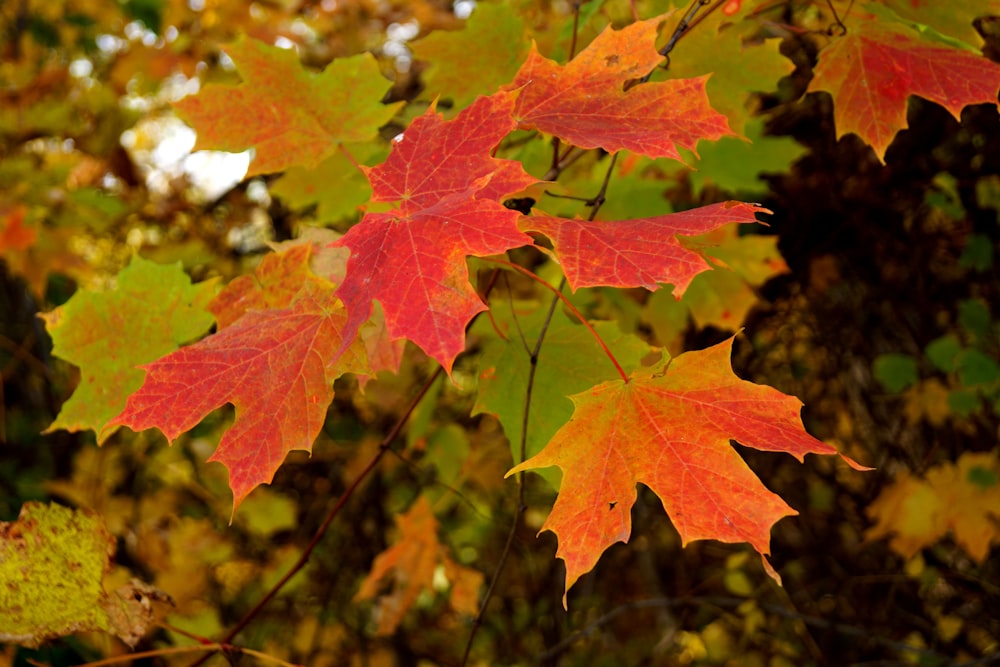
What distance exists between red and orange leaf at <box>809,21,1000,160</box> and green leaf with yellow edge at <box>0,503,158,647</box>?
1.35 m

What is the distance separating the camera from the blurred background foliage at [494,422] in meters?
1.91

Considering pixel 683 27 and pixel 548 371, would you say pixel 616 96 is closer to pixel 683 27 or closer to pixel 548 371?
pixel 683 27

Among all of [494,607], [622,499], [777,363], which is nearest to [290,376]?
[622,499]

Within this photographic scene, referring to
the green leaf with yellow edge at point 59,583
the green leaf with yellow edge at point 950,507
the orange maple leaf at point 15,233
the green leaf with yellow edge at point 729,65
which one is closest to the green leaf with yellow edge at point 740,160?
the green leaf with yellow edge at point 729,65

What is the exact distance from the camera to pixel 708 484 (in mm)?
884

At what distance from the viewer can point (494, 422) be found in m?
3.47

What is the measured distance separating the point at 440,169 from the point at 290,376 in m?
0.32

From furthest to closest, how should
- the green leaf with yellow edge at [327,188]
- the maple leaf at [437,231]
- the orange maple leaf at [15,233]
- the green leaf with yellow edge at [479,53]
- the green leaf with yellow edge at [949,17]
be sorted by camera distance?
1. the orange maple leaf at [15,233]
2. the green leaf with yellow edge at [327,188]
3. the green leaf with yellow edge at [479,53]
4. the green leaf with yellow edge at [949,17]
5. the maple leaf at [437,231]

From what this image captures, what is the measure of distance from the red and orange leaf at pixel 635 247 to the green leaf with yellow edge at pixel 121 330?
0.68m

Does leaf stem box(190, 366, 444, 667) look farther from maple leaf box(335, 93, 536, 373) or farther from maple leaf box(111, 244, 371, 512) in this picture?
maple leaf box(335, 93, 536, 373)

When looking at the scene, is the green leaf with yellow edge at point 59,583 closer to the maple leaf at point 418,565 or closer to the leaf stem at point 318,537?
the leaf stem at point 318,537

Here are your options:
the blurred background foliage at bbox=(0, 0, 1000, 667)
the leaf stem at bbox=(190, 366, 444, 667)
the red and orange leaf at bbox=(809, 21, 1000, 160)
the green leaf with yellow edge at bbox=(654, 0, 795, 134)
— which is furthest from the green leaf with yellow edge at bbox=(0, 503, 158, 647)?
the red and orange leaf at bbox=(809, 21, 1000, 160)

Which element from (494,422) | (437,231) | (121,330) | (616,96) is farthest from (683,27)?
(494,422)

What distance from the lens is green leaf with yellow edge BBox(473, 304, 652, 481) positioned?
117cm
